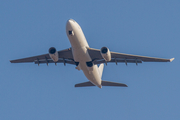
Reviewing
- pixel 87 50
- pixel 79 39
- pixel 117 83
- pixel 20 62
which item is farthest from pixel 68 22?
pixel 117 83

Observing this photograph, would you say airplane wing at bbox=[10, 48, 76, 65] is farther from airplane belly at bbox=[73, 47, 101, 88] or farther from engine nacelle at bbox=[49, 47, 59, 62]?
airplane belly at bbox=[73, 47, 101, 88]

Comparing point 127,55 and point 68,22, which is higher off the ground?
point 68,22

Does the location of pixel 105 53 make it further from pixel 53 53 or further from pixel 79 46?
pixel 53 53

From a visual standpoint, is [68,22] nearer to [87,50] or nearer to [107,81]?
[87,50]

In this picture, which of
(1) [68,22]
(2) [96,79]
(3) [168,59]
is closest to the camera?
(1) [68,22]

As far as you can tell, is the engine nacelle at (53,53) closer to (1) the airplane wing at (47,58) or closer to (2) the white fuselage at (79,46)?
(1) the airplane wing at (47,58)

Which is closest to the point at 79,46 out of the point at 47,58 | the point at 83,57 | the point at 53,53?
the point at 83,57

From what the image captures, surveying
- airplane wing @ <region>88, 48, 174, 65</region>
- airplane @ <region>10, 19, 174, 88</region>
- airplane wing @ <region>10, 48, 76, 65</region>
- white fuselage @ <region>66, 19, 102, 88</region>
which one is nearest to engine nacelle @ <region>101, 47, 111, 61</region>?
airplane @ <region>10, 19, 174, 88</region>
